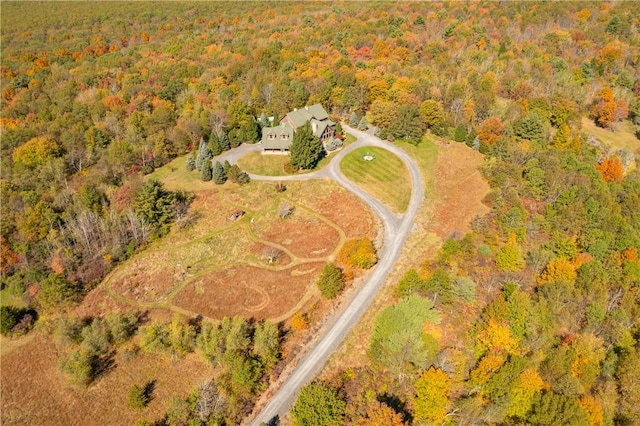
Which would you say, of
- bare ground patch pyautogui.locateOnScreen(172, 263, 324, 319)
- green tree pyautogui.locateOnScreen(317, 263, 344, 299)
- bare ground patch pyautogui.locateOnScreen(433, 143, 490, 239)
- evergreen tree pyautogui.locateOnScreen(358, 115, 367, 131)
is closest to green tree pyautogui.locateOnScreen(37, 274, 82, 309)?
bare ground patch pyautogui.locateOnScreen(172, 263, 324, 319)

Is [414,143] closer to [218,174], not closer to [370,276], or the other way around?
[370,276]

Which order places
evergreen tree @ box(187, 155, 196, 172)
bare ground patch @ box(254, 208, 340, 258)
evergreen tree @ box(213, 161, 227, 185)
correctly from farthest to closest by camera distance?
evergreen tree @ box(187, 155, 196, 172), evergreen tree @ box(213, 161, 227, 185), bare ground patch @ box(254, 208, 340, 258)

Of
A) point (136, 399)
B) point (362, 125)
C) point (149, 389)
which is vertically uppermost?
point (362, 125)

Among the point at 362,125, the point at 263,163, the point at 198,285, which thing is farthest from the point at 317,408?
Result: the point at 362,125

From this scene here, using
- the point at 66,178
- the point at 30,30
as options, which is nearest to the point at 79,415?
the point at 66,178

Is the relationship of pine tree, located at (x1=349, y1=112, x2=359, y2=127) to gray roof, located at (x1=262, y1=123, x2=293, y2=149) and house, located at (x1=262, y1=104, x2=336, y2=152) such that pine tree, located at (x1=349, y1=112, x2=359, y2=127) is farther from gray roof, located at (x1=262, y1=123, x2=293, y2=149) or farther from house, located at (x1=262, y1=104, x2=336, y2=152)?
gray roof, located at (x1=262, y1=123, x2=293, y2=149)

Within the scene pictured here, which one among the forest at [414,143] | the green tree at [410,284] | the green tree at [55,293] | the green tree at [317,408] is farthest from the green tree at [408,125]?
the green tree at [55,293]
